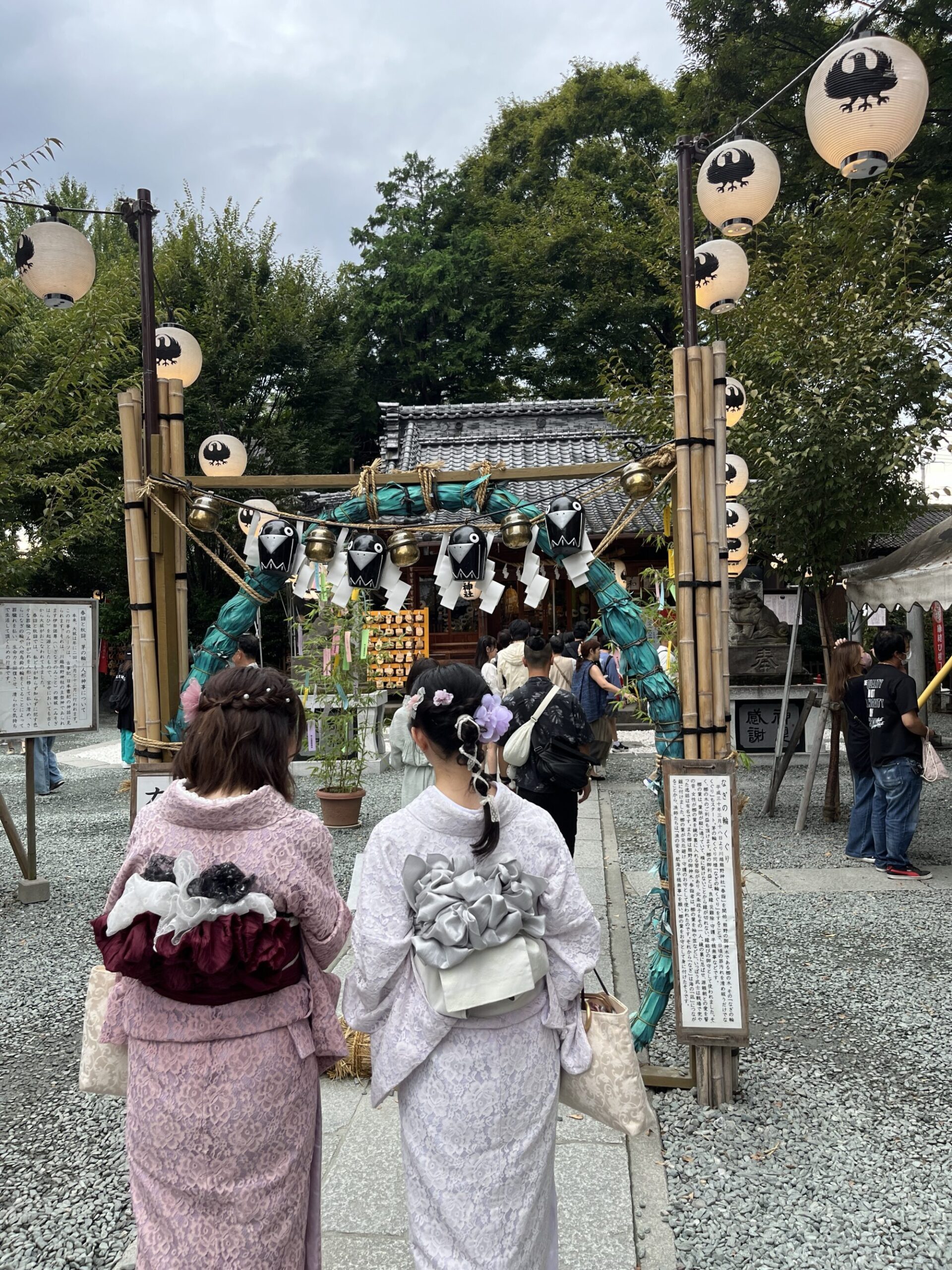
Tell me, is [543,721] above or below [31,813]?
above

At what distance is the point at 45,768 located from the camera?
36.0 feet

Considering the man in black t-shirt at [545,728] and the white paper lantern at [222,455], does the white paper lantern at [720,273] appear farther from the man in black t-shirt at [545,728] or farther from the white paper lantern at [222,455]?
the white paper lantern at [222,455]

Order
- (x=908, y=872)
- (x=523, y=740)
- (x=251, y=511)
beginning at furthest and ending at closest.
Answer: (x=908, y=872)
(x=523, y=740)
(x=251, y=511)

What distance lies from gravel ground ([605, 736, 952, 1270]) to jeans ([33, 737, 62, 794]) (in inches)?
318

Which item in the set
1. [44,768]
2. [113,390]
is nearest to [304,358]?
[113,390]

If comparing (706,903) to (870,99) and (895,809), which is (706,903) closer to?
(870,99)

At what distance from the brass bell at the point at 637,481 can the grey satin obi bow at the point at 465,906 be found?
196 cm

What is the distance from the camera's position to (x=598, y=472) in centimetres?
390

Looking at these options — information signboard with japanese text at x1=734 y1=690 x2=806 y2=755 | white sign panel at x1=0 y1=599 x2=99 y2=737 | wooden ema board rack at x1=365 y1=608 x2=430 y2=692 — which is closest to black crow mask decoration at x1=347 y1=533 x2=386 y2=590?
white sign panel at x1=0 y1=599 x2=99 y2=737

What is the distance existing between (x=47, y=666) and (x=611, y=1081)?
5.74m

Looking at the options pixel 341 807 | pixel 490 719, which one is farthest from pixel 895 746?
pixel 490 719

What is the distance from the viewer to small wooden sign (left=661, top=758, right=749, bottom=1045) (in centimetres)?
341

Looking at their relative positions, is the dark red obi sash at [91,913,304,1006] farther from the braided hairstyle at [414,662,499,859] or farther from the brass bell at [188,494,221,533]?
the brass bell at [188,494,221,533]

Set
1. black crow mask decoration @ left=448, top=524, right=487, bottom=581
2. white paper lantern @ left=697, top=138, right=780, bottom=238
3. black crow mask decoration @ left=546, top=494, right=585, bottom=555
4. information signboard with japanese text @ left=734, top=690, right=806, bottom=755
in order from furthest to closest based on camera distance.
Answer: information signboard with japanese text @ left=734, top=690, right=806, bottom=755, white paper lantern @ left=697, top=138, right=780, bottom=238, black crow mask decoration @ left=448, top=524, right=487, bottom=581, black crow mask decoration @ left=546, top=494, right=585, bottom=555
